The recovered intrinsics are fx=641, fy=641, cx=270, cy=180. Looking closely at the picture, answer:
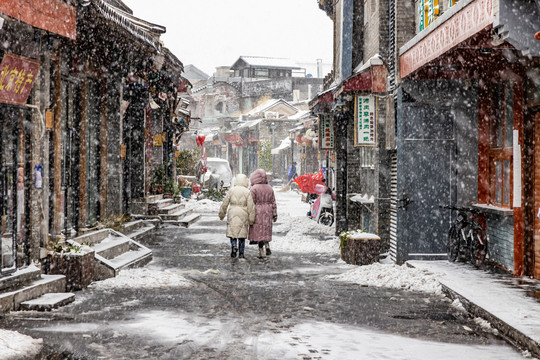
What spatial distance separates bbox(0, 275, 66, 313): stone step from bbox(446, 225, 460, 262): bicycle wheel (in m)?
6.48

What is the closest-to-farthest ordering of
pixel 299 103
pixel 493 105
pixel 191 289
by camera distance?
pixel 191 289
pixel 493 105
pixel 299 103

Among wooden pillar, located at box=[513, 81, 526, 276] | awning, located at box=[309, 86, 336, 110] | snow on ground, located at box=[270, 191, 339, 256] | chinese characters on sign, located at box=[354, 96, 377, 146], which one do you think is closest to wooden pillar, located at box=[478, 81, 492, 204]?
wooden pillar, located at box=[513, 81, 526, 276]

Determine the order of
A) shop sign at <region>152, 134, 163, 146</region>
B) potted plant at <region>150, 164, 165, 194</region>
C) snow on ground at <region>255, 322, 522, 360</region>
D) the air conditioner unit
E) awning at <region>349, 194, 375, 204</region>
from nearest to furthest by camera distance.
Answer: snow on ground at <region>255, 322, 522, 360</region> < awning at <region>349, 194, 375, 204</region> < potted plant at <region>150, 164, 165, 194</region> < shop sign at <region>152, 134, 163, 146</region> < the air conditioner unit

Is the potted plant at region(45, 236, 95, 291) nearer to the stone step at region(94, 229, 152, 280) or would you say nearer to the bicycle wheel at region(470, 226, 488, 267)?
the stone step at region(94, 229, 152, 280)

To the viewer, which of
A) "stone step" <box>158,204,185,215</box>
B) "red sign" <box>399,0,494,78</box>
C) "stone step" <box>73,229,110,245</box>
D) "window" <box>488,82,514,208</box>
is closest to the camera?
"red sign" <box>399,0,494,78</box>

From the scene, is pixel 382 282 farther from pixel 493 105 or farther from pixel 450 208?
pixel 493 105

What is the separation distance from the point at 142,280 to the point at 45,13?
13.7 feet

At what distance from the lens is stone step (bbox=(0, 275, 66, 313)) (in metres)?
7.61

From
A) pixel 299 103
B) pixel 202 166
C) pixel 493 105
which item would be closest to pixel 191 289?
pixel 493 105

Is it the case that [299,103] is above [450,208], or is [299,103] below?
above

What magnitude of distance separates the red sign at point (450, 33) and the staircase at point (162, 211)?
10.0 metres

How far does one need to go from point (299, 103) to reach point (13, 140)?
56345 mm

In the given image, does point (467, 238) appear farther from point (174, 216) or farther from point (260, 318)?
point (174, 216)

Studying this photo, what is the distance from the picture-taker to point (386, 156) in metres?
13.5
